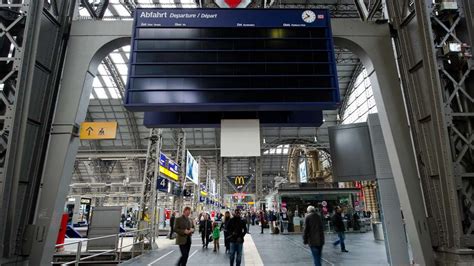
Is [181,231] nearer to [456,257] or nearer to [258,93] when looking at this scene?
[258,93]

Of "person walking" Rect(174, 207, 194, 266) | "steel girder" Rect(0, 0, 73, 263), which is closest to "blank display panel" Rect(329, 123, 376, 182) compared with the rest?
"person walking" Rect(174, 207, 194, 266)

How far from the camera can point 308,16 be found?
5.20 m

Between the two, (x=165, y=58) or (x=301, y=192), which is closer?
(x=165, y=58)

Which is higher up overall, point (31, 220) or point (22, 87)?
point (22, 87)

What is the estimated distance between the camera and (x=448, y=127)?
4055 mm

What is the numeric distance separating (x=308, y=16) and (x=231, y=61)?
152 centimetres

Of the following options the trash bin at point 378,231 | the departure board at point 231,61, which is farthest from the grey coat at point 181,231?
the trash bin at point 378,231

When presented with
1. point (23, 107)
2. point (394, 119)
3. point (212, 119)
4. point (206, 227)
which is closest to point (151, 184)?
point (206, 227)

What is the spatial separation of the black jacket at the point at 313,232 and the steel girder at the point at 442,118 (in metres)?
2.66

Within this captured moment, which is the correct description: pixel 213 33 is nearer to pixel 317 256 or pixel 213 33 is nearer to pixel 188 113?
pixel 188 113

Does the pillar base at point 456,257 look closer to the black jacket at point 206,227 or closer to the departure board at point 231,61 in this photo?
the departure board at point 231,61

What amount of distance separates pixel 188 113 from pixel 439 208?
4.04 m

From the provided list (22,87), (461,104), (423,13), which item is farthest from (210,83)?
(461,104)

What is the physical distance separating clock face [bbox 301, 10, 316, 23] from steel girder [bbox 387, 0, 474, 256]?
1.37 m
